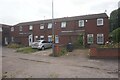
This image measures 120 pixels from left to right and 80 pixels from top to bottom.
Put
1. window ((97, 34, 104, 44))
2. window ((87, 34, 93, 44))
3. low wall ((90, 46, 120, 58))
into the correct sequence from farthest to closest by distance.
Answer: window ((87, 34, 93, 44)) → window ((97, 34, 104, 44)) → low wall ((90, 46, 120, 58))

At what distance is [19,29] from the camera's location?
3316cm

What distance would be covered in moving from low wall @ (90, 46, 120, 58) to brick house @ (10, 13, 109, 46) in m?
9.07

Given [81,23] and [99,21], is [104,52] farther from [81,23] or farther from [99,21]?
[81,23]

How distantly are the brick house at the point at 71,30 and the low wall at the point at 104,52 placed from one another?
9073 mm

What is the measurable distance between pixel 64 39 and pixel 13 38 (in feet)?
49.4

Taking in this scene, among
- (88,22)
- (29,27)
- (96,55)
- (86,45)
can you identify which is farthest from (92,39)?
(29,27)

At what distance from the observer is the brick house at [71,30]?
2330 centimetres

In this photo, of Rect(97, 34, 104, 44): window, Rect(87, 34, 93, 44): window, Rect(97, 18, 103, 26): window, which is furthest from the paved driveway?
Rect(97, 18, 103, 26): window

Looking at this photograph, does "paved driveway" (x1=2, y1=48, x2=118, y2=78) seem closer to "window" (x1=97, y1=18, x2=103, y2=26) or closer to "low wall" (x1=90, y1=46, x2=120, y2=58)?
"low wall" (x1=90, y1=46, x2=120, y2=58)

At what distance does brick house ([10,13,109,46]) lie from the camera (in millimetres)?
23297

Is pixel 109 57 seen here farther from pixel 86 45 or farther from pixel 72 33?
pixel 72 33

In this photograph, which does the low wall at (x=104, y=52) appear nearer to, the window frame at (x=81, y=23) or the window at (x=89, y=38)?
the window at (x=89, y=38)

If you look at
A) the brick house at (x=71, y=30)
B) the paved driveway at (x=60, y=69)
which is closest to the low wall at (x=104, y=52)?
the paved driveway at (x=60, y=69)

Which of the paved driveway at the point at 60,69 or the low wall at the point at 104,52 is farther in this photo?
the low wall at the point at 104,52
